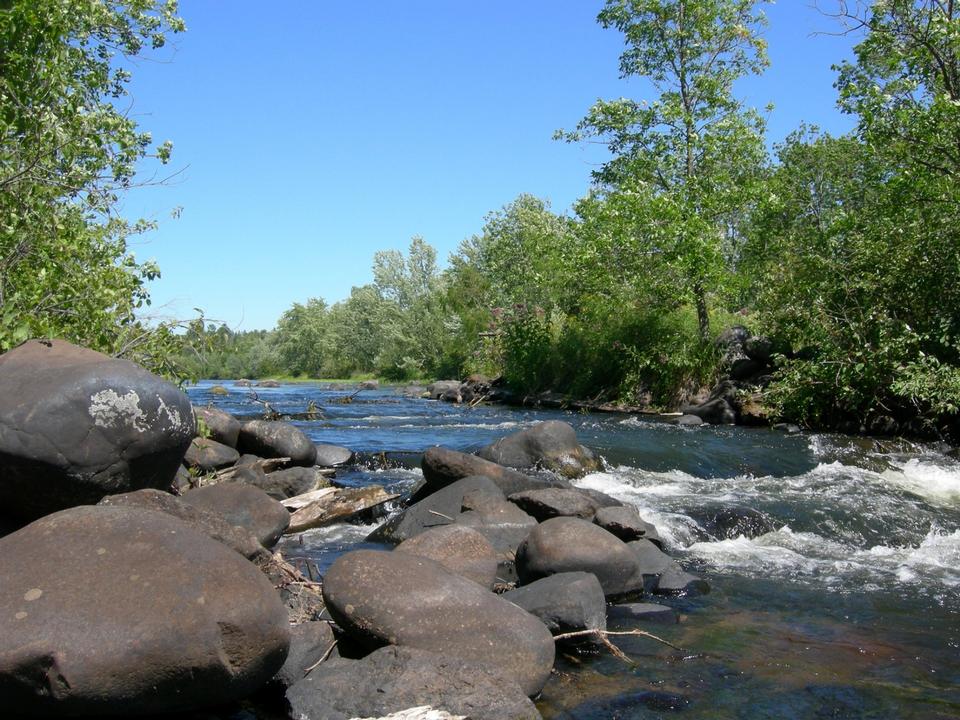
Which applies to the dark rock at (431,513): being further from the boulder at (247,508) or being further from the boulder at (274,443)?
the boulder at (274,443)

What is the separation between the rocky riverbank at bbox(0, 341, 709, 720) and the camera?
Answer: 4.32 m

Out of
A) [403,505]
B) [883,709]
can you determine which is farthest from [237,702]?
[403,505]

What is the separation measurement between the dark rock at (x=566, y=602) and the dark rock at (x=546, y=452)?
6809 millimetres

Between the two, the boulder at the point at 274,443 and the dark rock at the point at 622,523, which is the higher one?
the boulder at the point at 274,443

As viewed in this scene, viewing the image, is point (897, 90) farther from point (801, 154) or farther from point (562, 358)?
point (801, 154)

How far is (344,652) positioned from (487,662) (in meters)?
0.99

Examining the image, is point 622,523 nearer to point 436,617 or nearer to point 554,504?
point 554,504

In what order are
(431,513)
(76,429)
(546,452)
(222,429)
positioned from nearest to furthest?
(76,429) < (431,513) < (222,429) < (546,452)

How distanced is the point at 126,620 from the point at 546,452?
9776mm

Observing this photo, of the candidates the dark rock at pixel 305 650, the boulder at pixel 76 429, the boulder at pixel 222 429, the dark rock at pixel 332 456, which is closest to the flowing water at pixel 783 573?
the dark rock at pixel 332 456

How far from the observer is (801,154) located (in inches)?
1527

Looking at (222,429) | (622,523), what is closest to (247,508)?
(622,523)

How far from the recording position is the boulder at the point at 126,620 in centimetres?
418

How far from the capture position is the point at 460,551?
7.17m
